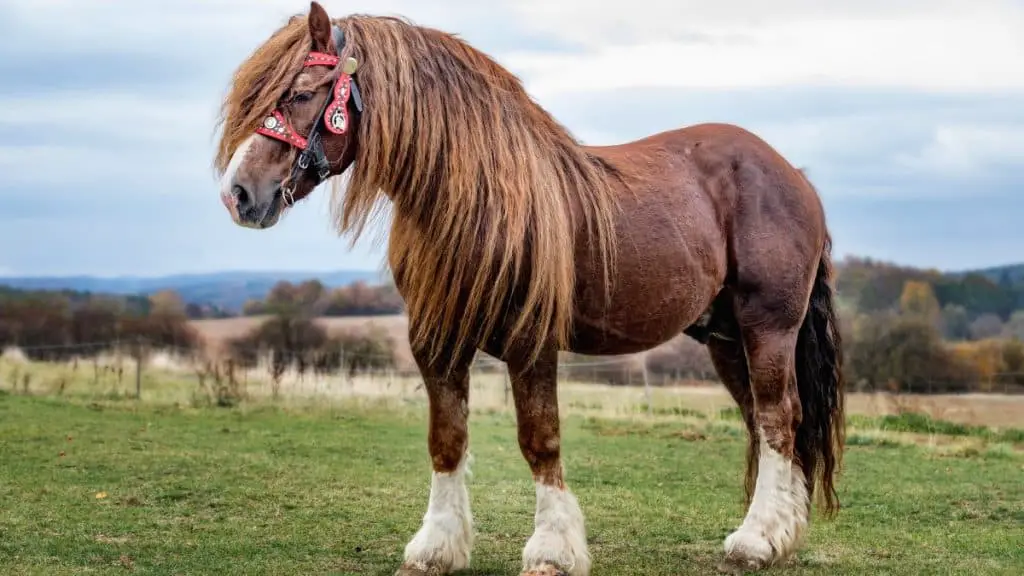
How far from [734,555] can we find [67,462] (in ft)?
20.9

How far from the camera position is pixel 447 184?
514 cm

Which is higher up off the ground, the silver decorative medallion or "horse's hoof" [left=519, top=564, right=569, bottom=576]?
the silver decorative medallion

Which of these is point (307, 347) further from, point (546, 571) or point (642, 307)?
point (546, 571)

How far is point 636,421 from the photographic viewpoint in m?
14.3

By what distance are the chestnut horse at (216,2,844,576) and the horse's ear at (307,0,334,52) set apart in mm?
11

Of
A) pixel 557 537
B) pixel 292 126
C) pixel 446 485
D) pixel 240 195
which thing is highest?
pixel 292 126

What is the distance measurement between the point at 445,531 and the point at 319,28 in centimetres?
265

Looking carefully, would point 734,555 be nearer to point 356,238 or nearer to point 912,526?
point 912,526

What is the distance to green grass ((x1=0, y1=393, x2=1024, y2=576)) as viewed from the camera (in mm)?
6133

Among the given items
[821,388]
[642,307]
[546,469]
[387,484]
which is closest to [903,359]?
[387,484]

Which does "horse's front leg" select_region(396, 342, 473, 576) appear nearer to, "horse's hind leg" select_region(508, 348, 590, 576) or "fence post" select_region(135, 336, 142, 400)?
"horse's hind leg" select_region(508, 348, 590, 576)

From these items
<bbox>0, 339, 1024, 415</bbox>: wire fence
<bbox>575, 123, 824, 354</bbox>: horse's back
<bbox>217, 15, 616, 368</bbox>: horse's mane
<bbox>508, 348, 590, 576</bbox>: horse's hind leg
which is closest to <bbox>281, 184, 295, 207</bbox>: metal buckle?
<bbox>217, 15, 616, 368</bbox>: horse's mane

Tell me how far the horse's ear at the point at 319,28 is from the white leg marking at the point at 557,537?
2.36 meters

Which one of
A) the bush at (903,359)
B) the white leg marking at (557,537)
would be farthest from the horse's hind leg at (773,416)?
the bush at (903,359)
